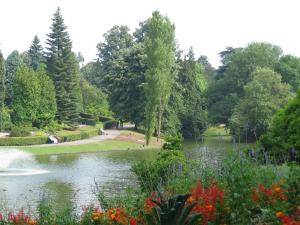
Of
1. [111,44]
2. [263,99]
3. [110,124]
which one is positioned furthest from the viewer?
[111,44]

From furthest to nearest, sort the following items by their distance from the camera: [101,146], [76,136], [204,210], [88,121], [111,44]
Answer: [111,44]
[88,121]
[76,136]
[101,146]
[204,210]

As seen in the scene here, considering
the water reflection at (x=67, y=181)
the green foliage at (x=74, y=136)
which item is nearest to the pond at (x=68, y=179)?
Result: the water reflection at (x=67, y=181)

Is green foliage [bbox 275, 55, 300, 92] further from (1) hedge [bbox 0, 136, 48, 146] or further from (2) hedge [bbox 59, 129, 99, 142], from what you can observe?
(1) hedge [bbox 0, 136, 48, 146]

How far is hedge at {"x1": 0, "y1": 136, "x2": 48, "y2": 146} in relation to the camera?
130 feet

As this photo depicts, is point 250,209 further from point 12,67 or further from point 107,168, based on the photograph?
point 12,67

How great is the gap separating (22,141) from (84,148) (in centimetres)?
547

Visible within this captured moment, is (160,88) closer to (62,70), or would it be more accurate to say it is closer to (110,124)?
(62,70)

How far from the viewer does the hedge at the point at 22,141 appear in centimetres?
3959

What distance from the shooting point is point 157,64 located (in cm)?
4572

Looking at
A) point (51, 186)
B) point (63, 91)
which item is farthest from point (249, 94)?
point (51, 186)

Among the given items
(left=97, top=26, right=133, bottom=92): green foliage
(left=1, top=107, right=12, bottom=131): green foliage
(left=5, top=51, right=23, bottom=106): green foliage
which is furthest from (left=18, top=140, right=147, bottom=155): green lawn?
(left=97, top=26, right=133, bottom=92): green foliage

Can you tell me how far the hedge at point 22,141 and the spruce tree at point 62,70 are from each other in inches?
567

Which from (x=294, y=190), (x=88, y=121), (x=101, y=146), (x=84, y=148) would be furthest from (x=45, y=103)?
(x=294, y=190)

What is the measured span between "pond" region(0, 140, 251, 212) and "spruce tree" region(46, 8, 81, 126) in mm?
22542
